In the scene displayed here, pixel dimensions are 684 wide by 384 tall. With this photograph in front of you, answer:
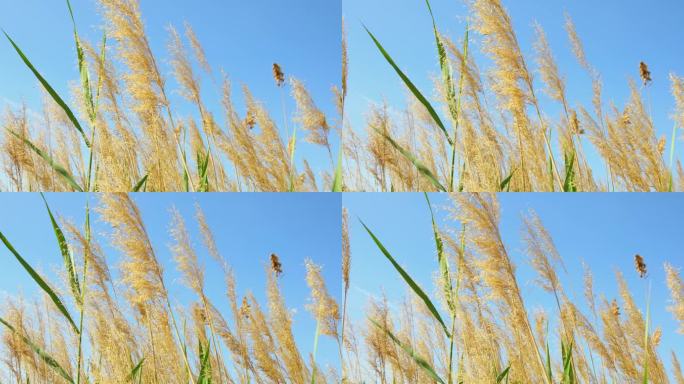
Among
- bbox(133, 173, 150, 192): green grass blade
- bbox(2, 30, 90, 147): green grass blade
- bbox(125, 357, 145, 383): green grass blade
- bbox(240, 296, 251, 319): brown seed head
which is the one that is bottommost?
bbox(125, 357, 145, 383): green grass blade

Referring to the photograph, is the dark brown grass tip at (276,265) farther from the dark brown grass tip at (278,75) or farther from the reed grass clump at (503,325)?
the dark brown grass tip at (278,75)

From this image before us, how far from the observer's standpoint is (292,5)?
10.5 feet

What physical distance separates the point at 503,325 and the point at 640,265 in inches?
30.2

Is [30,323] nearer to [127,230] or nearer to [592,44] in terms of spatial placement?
[127,230]

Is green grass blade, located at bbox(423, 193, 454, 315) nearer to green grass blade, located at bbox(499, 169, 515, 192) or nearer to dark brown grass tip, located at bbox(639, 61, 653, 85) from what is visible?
green grass blade, located at bbox(499, 169, 515, 192)

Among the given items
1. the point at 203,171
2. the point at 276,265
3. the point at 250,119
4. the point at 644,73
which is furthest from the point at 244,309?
the point at 644,73

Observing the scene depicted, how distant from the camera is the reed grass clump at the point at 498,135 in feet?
9.70

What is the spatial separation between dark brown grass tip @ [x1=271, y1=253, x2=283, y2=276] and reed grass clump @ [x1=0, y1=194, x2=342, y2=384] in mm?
30

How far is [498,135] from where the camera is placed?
9.76 feet

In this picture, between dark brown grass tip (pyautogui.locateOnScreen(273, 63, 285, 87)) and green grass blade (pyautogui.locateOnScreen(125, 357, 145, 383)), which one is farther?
dark brown grass tip (pyautogui.locateOnScreen(273, 63, 285, 87))

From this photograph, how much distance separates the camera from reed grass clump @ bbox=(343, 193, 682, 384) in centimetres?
273

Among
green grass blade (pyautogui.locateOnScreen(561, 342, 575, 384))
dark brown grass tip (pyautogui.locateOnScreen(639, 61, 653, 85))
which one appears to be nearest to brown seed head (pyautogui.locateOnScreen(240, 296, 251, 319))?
green grass blade (pyautogui.locateOnScreen(561, 342, 575, 384))

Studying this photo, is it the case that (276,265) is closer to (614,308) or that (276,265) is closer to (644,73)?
(614,308)

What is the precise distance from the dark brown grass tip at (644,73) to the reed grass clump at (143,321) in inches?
72.5
